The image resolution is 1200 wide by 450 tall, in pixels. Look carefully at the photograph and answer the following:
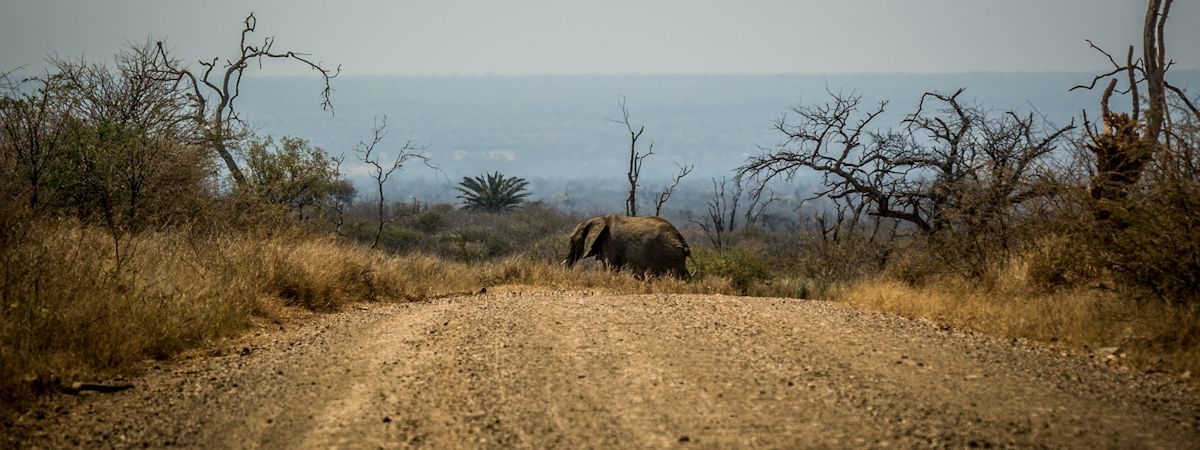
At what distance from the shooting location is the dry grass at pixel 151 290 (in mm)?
6180

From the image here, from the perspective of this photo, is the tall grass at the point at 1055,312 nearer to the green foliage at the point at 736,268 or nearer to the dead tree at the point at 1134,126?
the dead tree at the point at 1134,126

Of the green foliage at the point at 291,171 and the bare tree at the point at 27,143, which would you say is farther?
the green foliage at the point at 291,171

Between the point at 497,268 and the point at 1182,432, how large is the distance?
35.8ft

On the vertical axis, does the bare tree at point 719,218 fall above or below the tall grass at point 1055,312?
below

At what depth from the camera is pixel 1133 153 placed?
8.91 meters

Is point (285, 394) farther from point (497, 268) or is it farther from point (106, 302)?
point (497, 268)

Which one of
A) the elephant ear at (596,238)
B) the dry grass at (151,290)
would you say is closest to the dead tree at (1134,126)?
the dry grass at (151,290)

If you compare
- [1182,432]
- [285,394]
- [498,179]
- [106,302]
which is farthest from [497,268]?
[498,179]

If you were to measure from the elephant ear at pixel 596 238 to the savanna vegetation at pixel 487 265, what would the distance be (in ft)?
7.00

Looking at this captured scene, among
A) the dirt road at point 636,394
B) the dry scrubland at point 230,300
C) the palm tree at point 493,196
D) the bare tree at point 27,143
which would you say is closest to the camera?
the dirt road at point 636,394

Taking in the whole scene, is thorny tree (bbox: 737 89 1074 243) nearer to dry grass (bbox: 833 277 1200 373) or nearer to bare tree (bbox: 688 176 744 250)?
bare tree (bbox: 688 176 744 250)

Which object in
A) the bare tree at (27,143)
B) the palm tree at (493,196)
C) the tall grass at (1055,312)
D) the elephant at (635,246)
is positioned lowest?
the palm tree at (493,196)

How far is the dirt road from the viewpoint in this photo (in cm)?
465

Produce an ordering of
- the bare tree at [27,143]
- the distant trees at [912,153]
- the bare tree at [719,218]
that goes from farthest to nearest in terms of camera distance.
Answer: the bare tree at [719,218] < the distant trees at [912,153] < the bare tree at [27,143]
